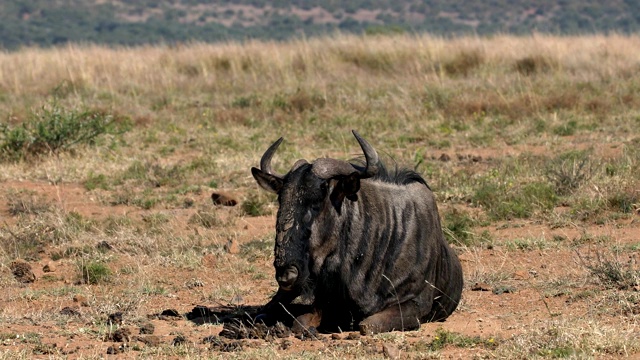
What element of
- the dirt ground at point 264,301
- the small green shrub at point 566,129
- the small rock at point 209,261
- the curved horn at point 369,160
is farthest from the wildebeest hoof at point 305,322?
the small green shrub at point 566,129

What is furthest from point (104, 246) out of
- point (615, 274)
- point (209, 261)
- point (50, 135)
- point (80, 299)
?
point (615, 274)

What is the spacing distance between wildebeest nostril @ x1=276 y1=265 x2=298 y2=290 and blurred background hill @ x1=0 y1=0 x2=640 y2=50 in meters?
58.9

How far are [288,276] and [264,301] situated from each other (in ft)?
4.86

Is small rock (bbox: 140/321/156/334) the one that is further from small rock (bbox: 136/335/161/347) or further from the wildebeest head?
the wildebeest head

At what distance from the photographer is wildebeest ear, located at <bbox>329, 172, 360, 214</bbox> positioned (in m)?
6.74

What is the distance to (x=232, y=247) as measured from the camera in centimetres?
955

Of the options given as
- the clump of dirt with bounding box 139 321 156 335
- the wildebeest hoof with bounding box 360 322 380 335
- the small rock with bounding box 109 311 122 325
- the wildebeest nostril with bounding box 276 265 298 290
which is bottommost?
the small rock with bounding box 109 311 122 325

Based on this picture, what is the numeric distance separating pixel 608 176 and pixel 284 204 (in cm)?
560

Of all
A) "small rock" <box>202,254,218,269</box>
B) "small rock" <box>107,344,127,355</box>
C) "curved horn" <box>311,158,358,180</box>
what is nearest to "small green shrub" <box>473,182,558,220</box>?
"small rock" <box>202,254,218,269</box>

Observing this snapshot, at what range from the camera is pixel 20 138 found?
1327cm

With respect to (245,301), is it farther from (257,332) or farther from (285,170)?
(285,170)

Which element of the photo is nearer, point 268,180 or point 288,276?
point 288,276

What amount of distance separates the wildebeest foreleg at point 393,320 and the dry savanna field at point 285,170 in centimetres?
12

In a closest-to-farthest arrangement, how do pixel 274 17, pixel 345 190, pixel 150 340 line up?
1. pixel 150 340
2. pixel 345 190
3. pixel 274 17
